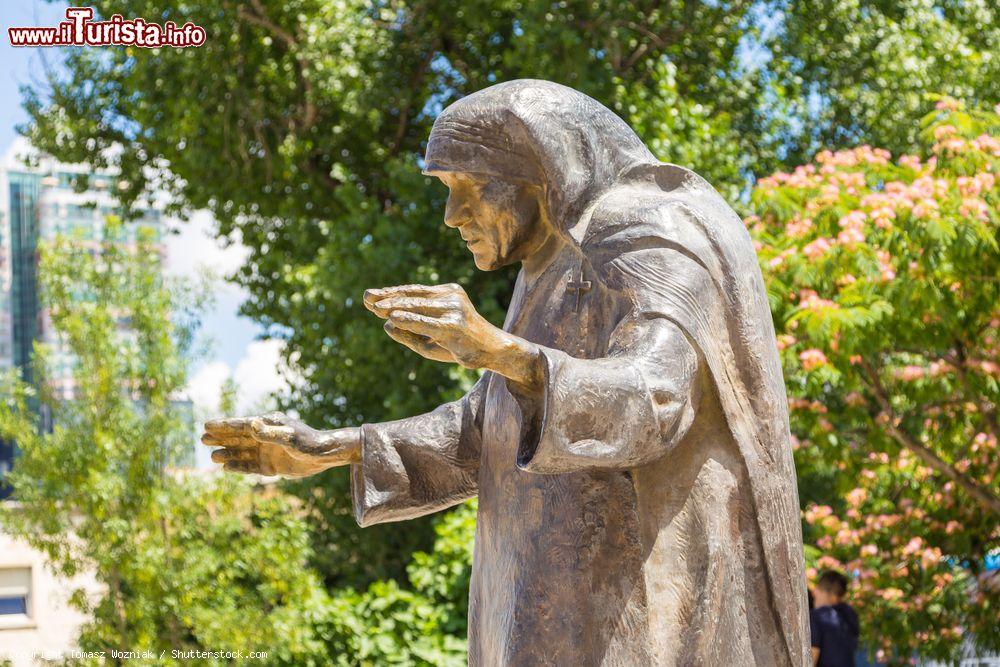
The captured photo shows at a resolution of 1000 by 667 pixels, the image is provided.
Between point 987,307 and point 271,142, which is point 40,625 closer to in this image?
point 271,142

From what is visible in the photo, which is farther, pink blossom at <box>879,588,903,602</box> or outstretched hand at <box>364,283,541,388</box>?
pink blossom at <box>879,588,903,602</box>

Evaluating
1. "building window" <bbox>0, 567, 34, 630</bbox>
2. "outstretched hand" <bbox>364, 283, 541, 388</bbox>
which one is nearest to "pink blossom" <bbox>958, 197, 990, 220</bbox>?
"outstretched hand" <bbox>364, 283, 541, 388</bbox>

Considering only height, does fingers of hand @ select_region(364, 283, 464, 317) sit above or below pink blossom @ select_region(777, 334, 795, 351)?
below

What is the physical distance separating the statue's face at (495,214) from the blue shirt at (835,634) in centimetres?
525

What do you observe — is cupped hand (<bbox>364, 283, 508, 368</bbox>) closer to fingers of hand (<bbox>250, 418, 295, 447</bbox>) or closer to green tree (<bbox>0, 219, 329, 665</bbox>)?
fingers of hand (<bbox>250, 418, 295, 447</bbox>)

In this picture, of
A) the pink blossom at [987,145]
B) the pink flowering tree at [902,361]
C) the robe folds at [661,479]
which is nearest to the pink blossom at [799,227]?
the pink flowering tree at [902,361]

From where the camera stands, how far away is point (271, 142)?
39.8 feet

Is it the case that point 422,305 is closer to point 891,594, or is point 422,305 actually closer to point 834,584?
point 834,584

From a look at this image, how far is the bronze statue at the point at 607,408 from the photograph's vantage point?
219cm

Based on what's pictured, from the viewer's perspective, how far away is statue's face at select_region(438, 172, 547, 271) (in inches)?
103

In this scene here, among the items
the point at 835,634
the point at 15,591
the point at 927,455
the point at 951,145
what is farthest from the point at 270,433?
the point at 15,591

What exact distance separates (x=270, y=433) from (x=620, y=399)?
30.0 inches

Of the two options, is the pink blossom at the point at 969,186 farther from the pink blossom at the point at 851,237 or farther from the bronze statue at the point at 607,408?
the bronze statue at the point at 607,408

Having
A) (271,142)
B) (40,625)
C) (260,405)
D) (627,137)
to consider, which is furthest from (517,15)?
(627,137)
